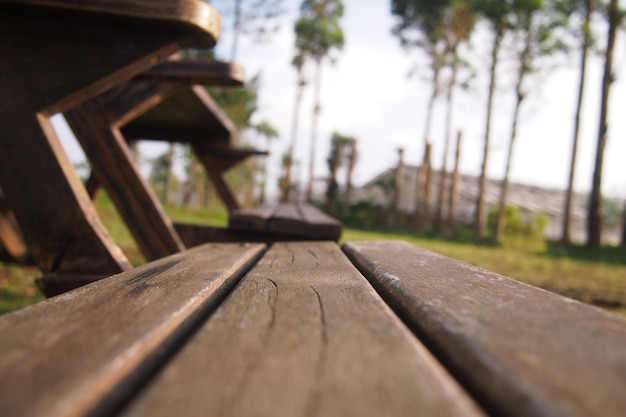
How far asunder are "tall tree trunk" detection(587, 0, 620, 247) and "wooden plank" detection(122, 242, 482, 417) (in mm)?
17162

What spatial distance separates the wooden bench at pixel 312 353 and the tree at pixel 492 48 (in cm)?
1846

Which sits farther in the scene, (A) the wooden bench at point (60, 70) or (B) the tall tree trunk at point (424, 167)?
(B) the tall tree trunk at point (424, 167)

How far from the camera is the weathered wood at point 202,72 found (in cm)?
186

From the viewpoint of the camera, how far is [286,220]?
1954 mm

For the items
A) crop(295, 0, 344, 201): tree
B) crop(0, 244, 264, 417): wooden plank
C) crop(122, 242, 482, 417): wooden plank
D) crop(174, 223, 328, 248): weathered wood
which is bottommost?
crop(174, 223, 328, 248): weathered wood

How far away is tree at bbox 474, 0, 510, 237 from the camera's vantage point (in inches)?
669

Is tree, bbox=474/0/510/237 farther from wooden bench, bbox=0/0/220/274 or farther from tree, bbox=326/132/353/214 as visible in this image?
wooden bench, bbox=0/0/220/274

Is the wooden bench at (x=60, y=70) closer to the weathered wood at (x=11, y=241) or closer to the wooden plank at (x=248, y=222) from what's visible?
the wooden plank at (x=248, y=222)

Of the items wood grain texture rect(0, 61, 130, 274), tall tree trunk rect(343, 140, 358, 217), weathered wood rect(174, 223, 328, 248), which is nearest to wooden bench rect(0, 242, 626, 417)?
wood grain texture rect(0, 61, 130, 274)

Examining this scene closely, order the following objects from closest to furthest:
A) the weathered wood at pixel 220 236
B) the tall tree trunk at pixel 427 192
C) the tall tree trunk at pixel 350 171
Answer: the weathered wood at pixel 220 236 < the tall tree trunk at pixel 427 192 < the tall tree trunk at pixel 350 171

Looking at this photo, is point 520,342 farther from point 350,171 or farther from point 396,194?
point 350,171

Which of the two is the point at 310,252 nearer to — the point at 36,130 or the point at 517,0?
the point at 36,130

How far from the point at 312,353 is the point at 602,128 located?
17.6m

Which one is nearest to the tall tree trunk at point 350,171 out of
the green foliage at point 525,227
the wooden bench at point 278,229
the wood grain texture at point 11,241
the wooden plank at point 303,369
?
the green foliage at point 525,227
